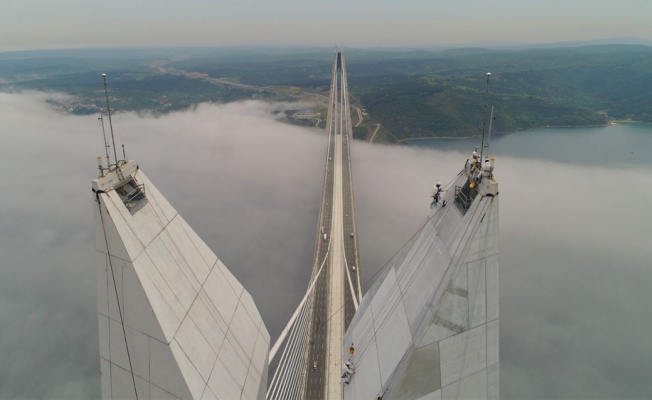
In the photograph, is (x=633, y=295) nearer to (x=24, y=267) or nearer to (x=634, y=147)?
(x=634, y=147)

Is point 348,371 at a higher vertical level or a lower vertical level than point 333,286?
higher

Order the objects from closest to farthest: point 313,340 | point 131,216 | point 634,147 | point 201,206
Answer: point 131,216 < point 313,340 < point 201,206 < point 634,147

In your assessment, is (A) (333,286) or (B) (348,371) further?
(A) (333,286)

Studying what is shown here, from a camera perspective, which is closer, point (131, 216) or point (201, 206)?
point (131, 216)

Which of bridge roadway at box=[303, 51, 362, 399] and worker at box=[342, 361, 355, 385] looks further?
bridge roadway at box=[303, 51, 362, 399]

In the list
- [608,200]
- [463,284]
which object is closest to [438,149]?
[608,200]

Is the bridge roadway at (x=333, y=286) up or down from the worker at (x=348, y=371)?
down

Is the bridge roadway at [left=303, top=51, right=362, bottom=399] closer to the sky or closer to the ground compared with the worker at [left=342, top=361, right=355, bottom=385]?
closer to the ground

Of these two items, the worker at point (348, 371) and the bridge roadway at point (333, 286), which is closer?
the worker at point (348, 371)
